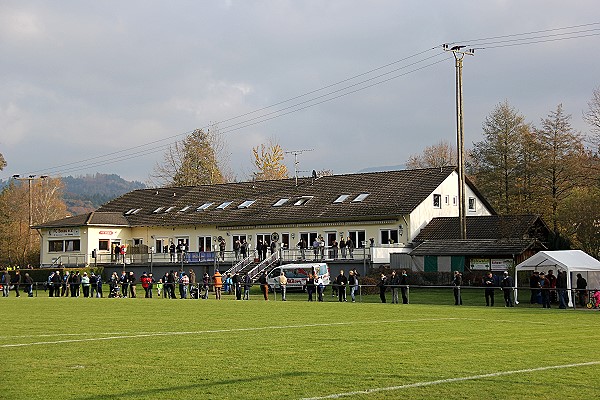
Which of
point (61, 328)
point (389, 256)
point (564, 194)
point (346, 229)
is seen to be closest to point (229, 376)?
point (61, 328)

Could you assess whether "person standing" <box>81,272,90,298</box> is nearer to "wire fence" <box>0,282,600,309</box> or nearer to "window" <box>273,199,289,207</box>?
"wire fence" <box>0,282,600,309</box>

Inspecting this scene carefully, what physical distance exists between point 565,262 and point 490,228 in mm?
20803

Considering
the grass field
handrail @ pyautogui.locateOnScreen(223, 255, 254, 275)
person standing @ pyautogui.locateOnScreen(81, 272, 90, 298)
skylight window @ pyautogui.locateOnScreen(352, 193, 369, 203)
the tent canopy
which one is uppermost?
skylight window @ pyautogui.locateOnScreen(352, 193, 369, 203)

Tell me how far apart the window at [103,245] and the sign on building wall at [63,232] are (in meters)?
1.90

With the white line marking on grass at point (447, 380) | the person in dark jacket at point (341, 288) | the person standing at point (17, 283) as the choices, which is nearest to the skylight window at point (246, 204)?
the person standing at point (17, 283)

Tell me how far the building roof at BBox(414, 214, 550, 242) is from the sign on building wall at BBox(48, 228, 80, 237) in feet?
91.6

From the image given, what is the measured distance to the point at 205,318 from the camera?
88.0ft

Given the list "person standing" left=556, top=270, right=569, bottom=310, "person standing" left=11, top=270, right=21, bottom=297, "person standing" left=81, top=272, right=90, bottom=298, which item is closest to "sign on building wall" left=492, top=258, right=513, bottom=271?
"person standing" left=556, top=270, right=569, bottom=310

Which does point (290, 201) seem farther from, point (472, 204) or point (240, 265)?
point (472, 204)

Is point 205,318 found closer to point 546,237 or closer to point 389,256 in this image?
point 389,256

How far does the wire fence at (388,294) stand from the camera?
35.9 meters

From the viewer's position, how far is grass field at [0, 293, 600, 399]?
11.8 meters

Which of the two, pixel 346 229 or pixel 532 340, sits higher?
pixel 346 229

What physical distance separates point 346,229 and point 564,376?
161 feet
